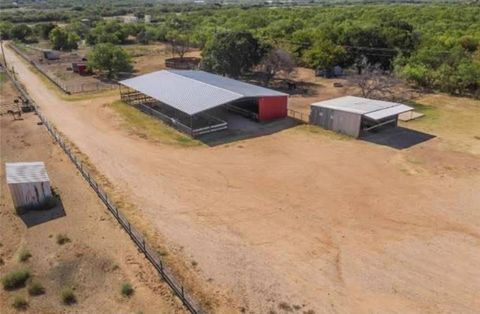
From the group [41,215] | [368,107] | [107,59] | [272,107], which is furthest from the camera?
[107,59]

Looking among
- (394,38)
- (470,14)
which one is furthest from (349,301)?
(470,14)

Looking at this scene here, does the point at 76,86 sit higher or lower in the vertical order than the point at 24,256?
higher

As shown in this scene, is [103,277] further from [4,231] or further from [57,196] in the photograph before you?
[57,196]

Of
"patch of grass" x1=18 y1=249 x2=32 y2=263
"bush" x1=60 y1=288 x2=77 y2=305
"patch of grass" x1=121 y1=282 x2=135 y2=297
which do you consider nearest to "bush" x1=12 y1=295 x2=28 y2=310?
"bush" x1=60 y1=288 x2=77 y2=305

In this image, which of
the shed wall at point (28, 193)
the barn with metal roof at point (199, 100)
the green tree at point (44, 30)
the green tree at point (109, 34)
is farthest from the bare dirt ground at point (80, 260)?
the green tree at point (44, 30)

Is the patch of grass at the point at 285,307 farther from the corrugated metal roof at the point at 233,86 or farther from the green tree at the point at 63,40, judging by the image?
the green tree at the point at 63,40

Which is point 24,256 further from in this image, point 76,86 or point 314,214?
point 76,86

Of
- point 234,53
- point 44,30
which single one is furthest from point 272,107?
point 44,30
